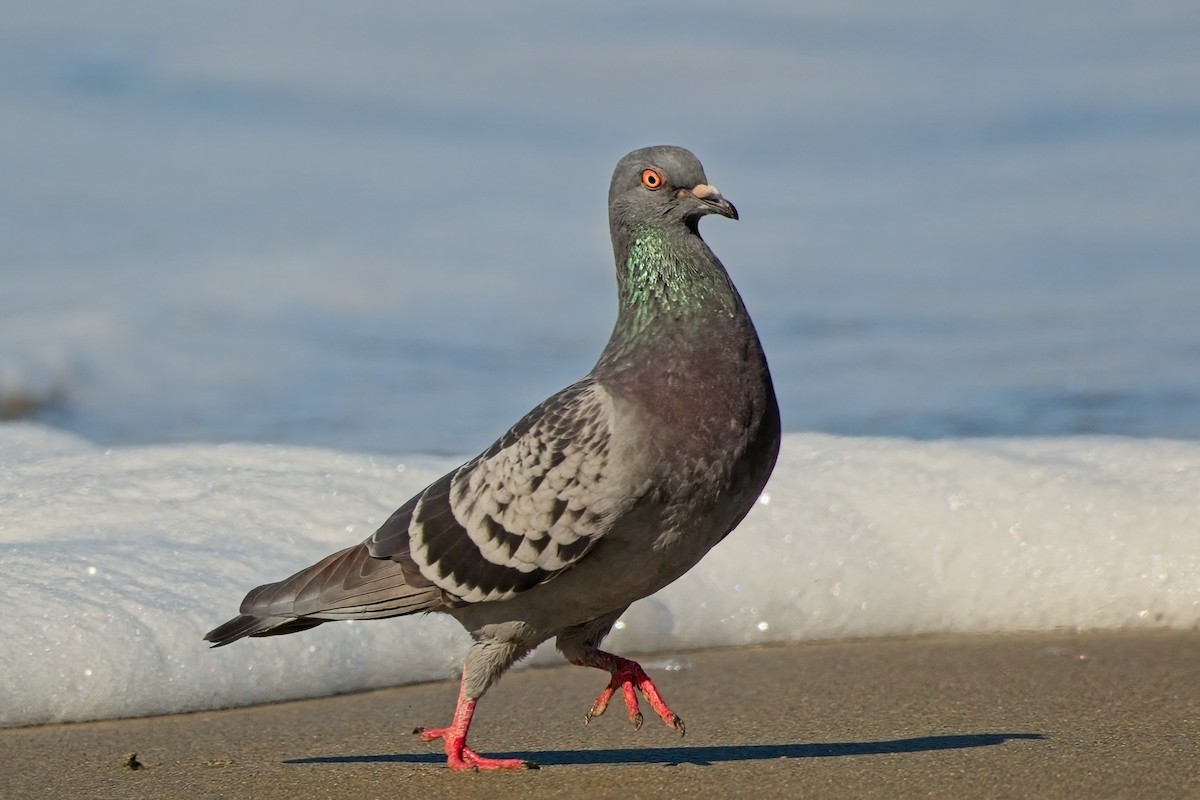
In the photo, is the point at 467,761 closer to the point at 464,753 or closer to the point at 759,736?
the point at 464,753

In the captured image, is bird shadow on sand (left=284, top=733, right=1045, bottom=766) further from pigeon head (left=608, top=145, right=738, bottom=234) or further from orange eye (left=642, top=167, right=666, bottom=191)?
orange eye (left=642, top=167, right=666, bottom=191)

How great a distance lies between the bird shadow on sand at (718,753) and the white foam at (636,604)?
4.19 feet

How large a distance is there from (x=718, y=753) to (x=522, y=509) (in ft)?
3.82

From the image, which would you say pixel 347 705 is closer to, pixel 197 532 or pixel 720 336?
pixel 197 532

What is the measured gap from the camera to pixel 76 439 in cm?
988

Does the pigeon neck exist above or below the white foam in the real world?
above

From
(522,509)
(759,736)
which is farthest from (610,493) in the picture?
(759,736)

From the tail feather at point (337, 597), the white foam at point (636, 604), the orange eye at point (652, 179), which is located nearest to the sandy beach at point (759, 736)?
the white foam at point (636, 604)

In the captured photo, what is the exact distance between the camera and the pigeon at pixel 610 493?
495 centimetres

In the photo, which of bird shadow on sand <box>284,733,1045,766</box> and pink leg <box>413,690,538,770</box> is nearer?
pink leg <box>413,690,538,770</box>

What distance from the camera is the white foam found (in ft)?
22.3

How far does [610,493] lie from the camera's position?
4.90 m

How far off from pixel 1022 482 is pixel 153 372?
8080 mm

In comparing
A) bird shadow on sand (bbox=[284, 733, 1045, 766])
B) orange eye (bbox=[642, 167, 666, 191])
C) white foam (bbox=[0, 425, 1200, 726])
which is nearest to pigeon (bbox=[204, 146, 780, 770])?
orange eye (bbox=[642, 167, 666, 191])
